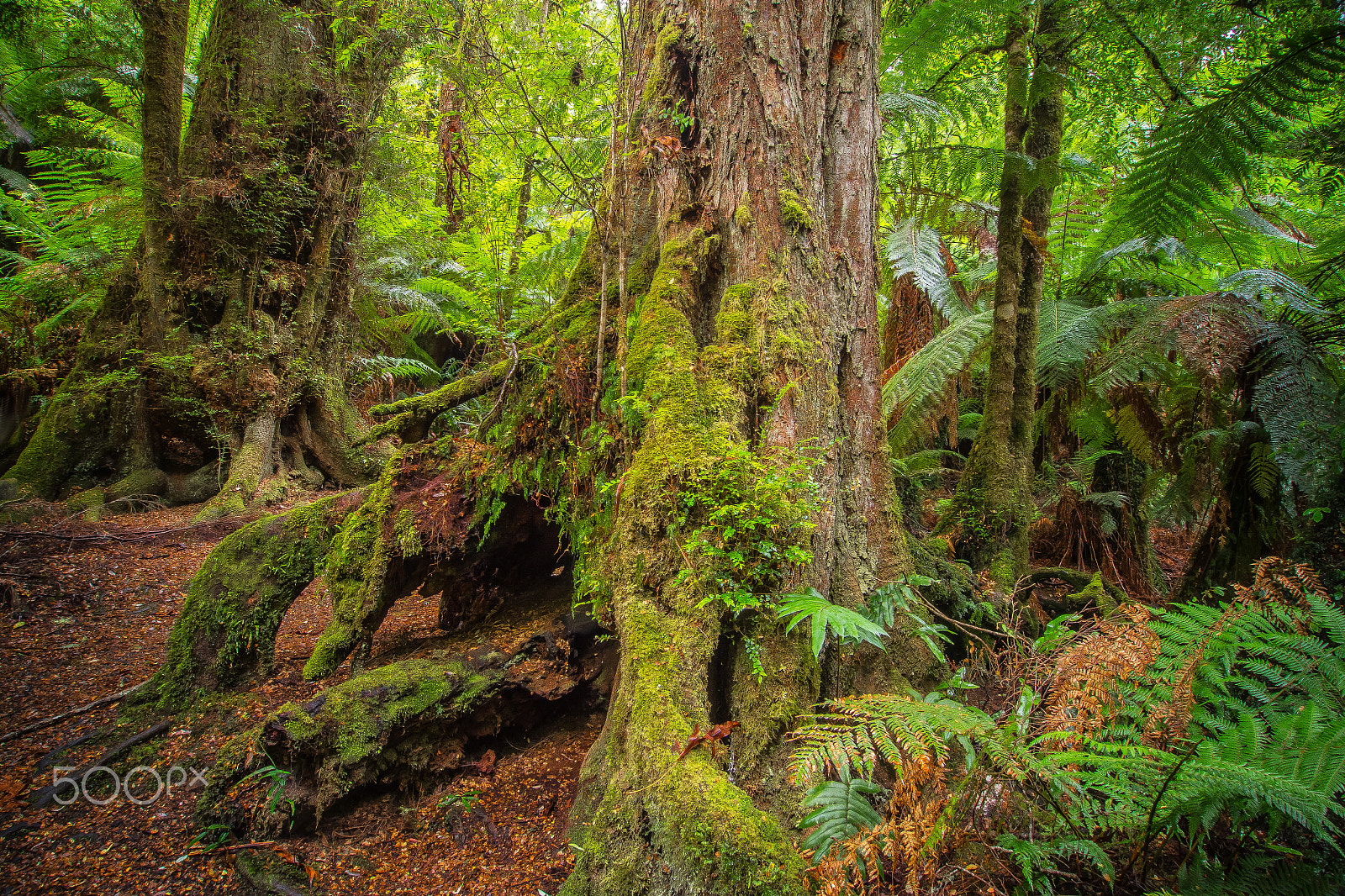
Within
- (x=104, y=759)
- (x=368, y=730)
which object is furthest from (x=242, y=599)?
(x=368, y=730)

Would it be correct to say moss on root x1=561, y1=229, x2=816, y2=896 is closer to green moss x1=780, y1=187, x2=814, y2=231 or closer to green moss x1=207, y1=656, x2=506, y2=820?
green moss x1=780, y1=187, x2=814, y2=231

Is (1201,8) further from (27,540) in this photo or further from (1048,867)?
(27,540)

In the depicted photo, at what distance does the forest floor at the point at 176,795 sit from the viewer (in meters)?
2.28

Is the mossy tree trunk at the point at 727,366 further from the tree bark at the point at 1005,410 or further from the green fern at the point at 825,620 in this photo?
the tree bark at the point at 1005,410

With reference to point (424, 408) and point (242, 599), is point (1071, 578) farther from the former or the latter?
point (242, 599)

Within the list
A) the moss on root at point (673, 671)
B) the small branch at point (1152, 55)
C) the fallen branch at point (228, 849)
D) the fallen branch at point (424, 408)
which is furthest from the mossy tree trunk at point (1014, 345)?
the fallen branch at point (228, 849)

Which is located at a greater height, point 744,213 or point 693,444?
point 744,213

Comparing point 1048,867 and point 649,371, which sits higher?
point 649,371

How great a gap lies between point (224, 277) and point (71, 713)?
5.12 m

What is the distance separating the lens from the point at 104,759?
2.79 m

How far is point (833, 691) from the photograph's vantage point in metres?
2.40

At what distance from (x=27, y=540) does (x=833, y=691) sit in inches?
248

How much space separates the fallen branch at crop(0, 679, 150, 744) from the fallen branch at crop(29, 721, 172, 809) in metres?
0.36

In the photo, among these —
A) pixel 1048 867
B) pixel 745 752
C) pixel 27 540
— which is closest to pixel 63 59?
pixel 27 540
